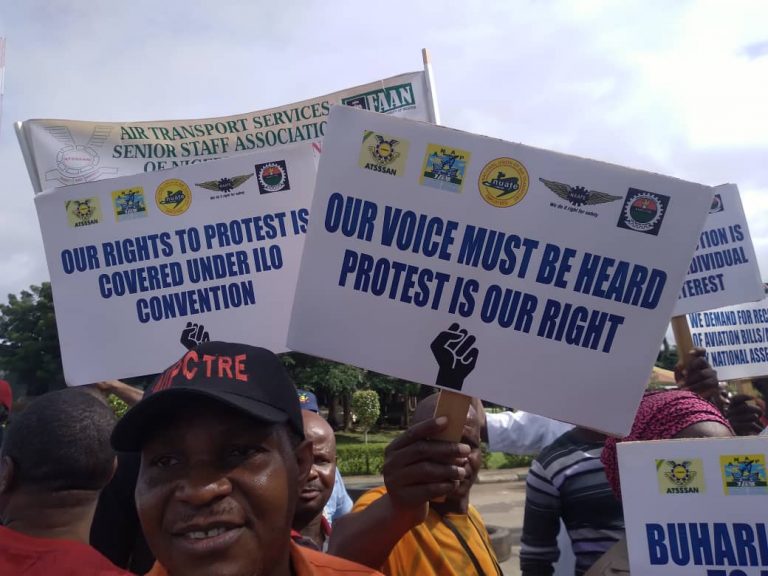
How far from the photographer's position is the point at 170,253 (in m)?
2.67

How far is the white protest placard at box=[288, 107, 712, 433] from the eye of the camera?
1.67 m

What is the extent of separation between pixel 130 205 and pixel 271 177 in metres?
0.61

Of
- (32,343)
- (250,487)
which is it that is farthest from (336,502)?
(32,343)

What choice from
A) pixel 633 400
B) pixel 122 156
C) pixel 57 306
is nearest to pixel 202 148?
pixel 122 156

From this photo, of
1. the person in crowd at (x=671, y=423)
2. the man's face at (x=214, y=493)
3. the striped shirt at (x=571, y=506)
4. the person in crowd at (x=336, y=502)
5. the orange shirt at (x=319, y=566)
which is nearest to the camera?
the man's face at (x=214, y=493)

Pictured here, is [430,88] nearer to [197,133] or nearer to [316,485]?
[197,133]

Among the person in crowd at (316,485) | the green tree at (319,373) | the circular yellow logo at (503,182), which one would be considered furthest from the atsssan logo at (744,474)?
the green tree at (319,373)

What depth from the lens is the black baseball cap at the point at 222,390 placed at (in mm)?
1291

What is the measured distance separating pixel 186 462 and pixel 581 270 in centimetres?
108

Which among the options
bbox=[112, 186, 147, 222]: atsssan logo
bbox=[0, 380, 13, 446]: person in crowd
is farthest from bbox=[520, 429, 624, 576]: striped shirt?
bbox=[0, 380, 13, 446]: person in crowd

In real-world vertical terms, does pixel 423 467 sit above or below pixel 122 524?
above

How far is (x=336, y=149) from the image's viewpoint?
1711mm

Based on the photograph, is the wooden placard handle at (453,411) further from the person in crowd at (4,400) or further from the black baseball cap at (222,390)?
the person in crowd at (4,400)

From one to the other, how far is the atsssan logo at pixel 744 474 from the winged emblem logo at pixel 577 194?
806 millimetres
